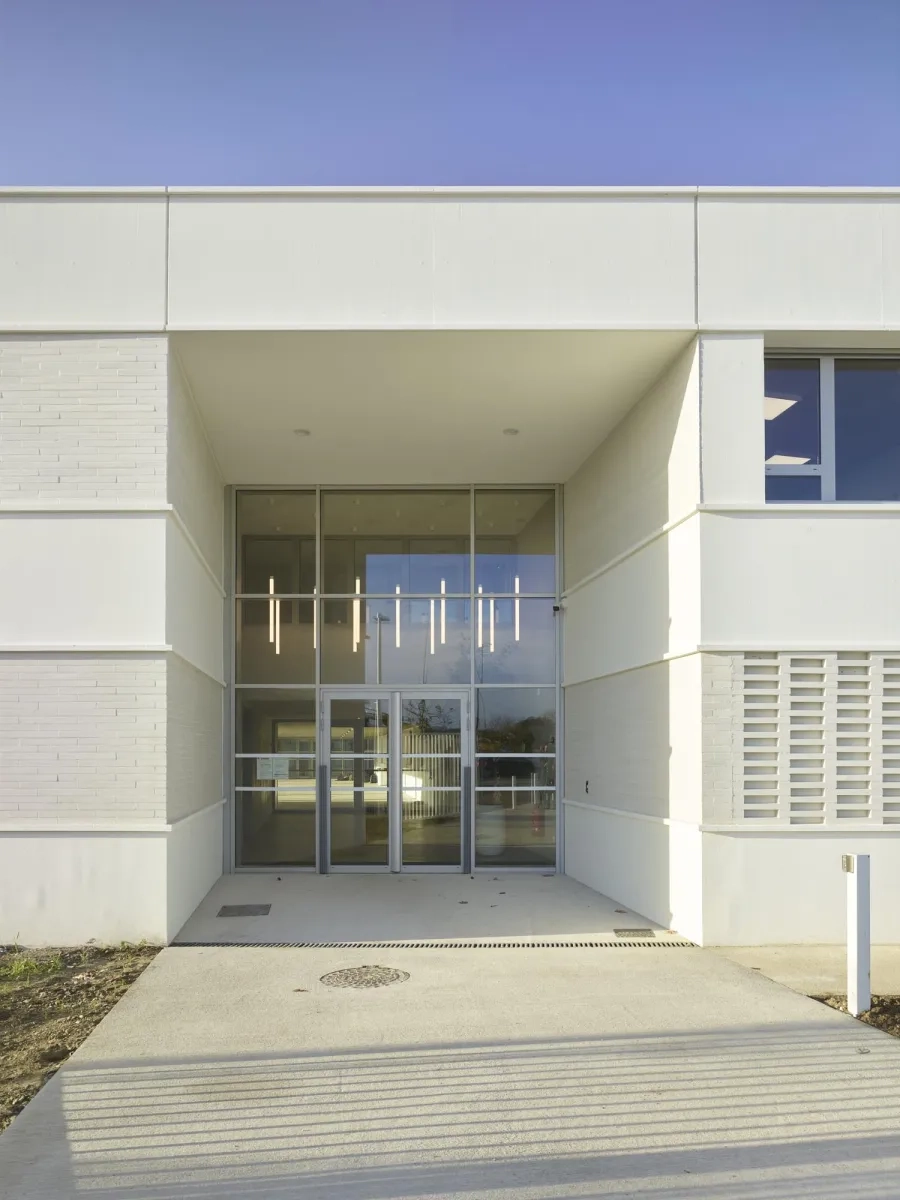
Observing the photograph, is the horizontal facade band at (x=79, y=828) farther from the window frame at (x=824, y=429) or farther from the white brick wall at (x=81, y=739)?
the window frame at (x=824, y=429)

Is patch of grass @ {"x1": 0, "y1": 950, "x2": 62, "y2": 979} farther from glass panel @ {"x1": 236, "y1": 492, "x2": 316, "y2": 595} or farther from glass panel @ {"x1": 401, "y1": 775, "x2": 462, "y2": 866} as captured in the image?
glass panel @ {"x1": 236, "y1": 492, "x2": 316, "y2": 595}

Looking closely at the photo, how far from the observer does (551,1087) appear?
569 cm

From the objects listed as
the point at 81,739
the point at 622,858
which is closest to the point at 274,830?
the point at 622,858

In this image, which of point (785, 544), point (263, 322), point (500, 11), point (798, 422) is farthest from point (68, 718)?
point (500, 11)

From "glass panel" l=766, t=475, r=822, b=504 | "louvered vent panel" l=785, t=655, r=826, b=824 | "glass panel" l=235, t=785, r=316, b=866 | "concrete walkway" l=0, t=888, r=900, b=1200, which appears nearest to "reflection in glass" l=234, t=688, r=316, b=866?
"glass panel" l=235, t=785, r=316, b=866

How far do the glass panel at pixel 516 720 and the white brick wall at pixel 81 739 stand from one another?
6.03 metres

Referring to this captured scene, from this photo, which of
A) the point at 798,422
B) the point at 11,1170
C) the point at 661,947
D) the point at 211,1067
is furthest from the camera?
the point at 798,422

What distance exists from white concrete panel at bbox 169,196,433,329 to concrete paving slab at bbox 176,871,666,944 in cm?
552

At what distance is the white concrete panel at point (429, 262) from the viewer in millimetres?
9539

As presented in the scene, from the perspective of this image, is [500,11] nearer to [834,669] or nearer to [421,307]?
[421,307]

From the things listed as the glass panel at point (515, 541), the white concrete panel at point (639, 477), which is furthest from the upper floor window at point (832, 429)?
the glass panel at point (515, 541)

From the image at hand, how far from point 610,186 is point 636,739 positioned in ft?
17.6

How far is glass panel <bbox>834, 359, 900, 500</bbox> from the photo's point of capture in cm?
1002

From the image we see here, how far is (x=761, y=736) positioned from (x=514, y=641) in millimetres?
5628
